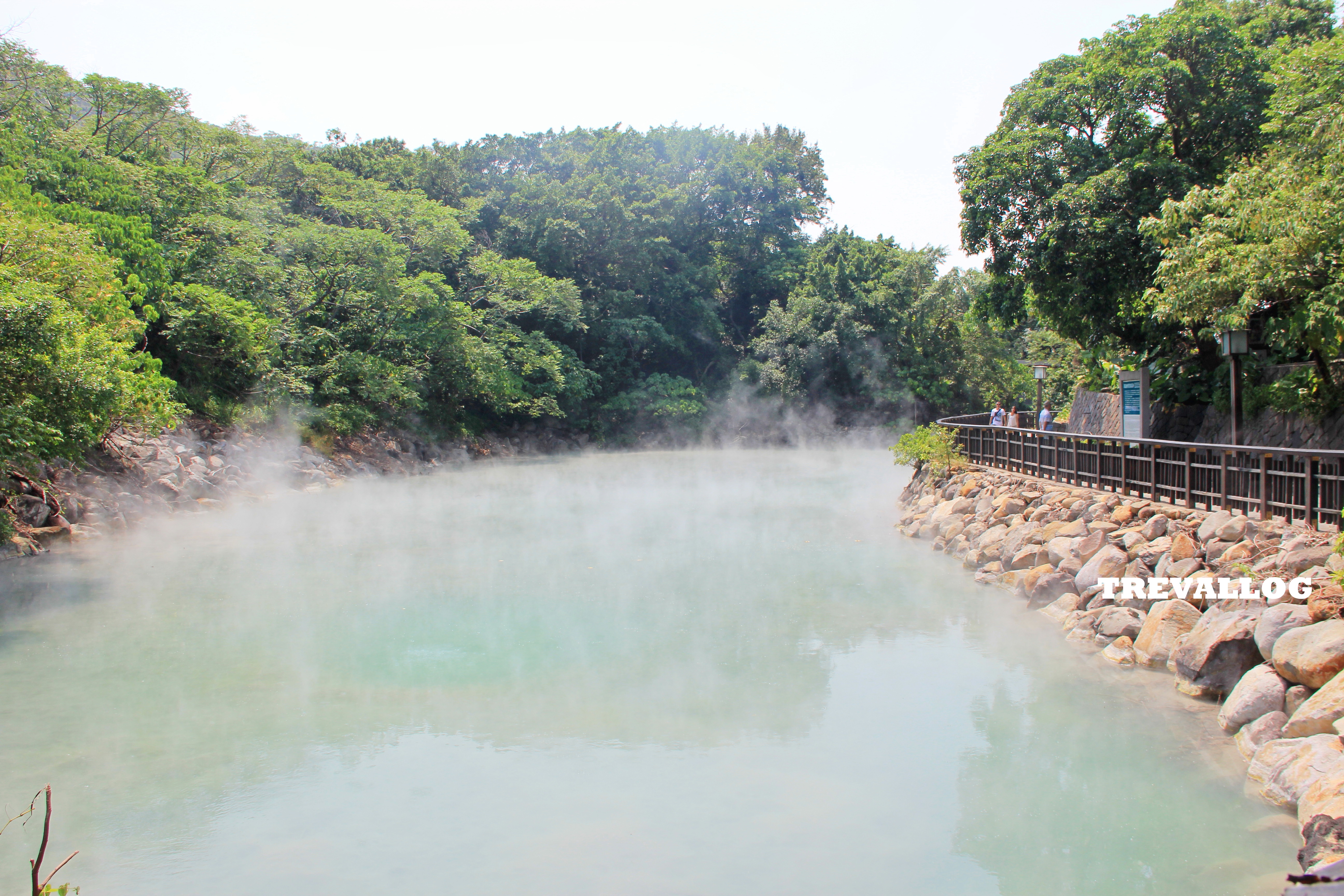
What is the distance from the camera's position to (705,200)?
39.6m

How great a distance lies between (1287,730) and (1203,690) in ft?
4.35

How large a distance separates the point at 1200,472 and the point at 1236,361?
2902mm

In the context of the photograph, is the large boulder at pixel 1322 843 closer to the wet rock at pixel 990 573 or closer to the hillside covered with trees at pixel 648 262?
the hillside covered with trees at pixel 648 262

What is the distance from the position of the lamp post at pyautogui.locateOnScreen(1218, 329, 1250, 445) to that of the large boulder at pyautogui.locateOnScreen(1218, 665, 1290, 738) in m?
5.21

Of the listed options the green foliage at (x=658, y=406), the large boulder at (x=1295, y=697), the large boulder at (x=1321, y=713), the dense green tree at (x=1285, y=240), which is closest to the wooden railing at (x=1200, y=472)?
the dense green tree at (x=1285, y=240)

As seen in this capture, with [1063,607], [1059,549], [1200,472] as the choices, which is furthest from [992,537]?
[1200,472]

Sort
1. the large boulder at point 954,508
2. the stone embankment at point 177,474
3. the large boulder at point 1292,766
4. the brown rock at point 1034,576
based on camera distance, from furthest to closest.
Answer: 1. the large boulder at point 954,508
2. the stone embankment at point 177,474
3. the brown rock at point 1034,576
4. the large boulder at point 1292,766

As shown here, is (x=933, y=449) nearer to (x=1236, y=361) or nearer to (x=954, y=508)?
(x=954, y=508)

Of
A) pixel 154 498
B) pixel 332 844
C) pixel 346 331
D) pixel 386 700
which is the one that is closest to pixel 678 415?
pixel 346 331

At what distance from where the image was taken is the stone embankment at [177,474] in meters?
14.2

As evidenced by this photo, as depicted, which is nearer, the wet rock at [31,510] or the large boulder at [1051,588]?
the large boulder at [1051,588]

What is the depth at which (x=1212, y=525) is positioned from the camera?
29.2 ft

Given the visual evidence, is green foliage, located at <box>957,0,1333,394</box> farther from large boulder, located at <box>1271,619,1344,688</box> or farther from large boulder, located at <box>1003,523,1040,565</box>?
large boulder, located at <box>1271,619,1344,688</box>

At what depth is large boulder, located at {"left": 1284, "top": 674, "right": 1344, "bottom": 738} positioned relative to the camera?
5555mm
